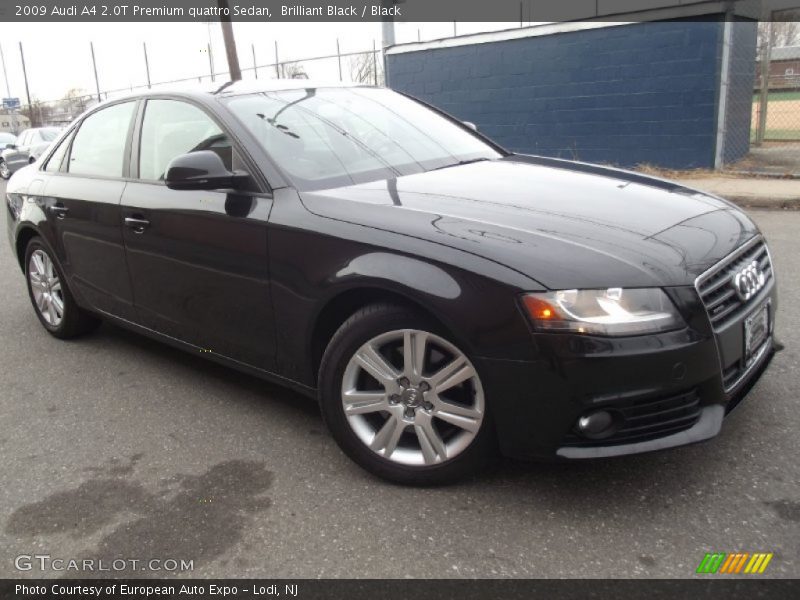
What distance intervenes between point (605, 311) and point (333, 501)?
Result: 4.10 feet

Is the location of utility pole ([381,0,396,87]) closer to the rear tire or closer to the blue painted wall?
the blue painted wall

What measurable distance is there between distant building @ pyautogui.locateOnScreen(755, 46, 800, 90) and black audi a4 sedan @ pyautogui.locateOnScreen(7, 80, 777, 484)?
11.8 m

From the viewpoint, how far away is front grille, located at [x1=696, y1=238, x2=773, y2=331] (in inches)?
99.5

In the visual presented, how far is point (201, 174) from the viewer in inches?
126

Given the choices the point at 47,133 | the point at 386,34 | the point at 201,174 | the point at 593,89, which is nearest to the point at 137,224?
the point at 201,174

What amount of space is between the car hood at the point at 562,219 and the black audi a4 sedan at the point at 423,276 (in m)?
0.01

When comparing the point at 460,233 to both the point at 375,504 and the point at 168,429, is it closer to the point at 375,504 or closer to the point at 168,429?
the point at 375,504

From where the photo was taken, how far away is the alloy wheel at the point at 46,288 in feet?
15.9

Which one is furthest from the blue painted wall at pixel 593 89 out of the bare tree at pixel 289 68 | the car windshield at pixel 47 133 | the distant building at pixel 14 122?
the distant building at pixel 14 122

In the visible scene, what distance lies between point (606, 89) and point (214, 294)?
1065 cm

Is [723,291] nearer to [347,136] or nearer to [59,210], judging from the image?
[347,136]

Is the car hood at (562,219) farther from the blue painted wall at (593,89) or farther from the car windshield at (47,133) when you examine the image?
the car windshield at (47,133)
